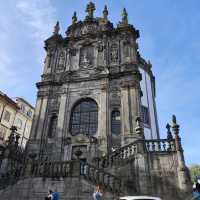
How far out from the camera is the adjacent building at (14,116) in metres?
30.4

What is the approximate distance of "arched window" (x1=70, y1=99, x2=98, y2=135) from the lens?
763 inches

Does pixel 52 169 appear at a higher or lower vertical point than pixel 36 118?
lower

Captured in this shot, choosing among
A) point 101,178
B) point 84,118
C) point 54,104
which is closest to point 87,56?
point 54,104

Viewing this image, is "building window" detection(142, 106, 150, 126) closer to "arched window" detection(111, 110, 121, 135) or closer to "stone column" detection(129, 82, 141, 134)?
"stone column" detection(129, 82, 141, 134)

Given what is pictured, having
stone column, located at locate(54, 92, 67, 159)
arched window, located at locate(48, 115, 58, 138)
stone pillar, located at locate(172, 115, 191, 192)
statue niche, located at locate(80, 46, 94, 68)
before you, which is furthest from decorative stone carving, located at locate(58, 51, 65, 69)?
stone pillar, located at locate(172, 115, 191, 192)

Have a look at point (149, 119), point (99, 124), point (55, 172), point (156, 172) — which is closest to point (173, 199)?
point (156, 172)

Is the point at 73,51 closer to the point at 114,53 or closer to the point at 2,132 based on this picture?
the point at 114,53

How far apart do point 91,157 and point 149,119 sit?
8345 millimetres

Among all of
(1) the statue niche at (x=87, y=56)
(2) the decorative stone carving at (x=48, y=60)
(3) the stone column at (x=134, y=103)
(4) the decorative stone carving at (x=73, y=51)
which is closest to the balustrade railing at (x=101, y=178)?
(3) the stone column at (x=134, y=103)

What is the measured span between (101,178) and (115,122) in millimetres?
7685

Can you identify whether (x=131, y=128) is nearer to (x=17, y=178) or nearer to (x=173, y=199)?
(x=173, y=199)

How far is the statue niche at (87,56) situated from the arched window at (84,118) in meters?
4.08

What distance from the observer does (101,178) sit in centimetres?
1177

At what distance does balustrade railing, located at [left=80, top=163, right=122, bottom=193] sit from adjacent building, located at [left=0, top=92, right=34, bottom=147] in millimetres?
20629
